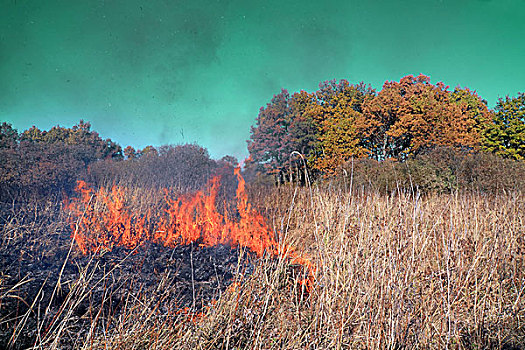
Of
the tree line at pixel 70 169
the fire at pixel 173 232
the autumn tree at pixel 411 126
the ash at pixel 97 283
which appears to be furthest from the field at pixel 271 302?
the autumn tree at pixel 411 126

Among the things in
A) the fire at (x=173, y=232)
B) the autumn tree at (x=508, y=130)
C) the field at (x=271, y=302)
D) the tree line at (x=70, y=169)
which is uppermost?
the autumn tree at (x=508, y=130)

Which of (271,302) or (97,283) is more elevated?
(97,283)

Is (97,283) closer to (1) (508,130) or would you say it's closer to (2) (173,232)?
(2) (173,232)

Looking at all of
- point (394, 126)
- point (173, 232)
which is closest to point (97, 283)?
point (173, 232)

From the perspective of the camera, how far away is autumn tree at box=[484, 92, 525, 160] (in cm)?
1660

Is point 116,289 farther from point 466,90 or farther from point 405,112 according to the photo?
point 466,90

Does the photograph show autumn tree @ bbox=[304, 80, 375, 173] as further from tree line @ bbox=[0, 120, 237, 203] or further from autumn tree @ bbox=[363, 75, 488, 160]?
tree line @ bbox=[0, 120, 237, 203]

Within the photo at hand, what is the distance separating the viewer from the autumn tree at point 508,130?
54.5 feet

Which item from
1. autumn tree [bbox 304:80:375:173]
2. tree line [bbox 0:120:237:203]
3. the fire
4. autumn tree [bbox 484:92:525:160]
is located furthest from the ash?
autumn tree [bbox 484:92:525:160]

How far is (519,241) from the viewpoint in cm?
325

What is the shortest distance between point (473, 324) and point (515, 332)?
12.4 inches

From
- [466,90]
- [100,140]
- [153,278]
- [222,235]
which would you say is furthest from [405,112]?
[100,140]

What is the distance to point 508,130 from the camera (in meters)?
16.9

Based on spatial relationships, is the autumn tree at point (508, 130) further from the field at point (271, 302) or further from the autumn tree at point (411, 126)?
the field at point (271, 302)
